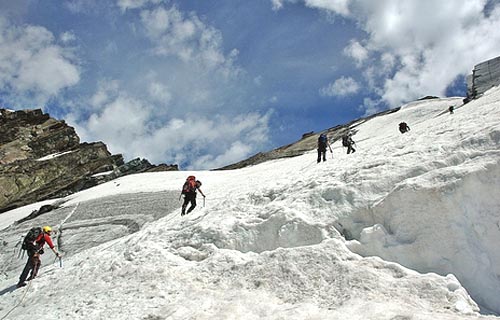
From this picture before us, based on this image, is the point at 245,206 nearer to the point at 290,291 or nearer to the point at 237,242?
the point at 237,242

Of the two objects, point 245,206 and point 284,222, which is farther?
point 245,206

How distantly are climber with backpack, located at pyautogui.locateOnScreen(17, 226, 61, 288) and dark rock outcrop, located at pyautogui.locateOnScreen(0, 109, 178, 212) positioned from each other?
32361 millimetres

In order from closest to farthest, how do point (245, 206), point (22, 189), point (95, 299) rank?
point (95, 299) → point (245, 206) → point (22, 189)

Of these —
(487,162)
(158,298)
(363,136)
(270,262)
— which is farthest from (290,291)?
(363,136)

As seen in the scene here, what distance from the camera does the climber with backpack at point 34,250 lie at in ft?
44.0

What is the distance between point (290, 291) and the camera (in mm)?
8633

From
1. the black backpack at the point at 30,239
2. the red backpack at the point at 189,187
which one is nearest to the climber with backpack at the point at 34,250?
the black backpack at the point at 30,239

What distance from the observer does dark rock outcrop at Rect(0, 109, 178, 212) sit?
52.1 m

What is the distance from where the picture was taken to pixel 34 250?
13.9 m

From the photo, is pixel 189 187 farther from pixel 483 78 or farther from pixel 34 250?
pixel 483 78

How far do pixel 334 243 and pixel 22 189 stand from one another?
5892cm

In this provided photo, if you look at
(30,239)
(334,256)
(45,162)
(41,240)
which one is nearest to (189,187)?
(41,240)

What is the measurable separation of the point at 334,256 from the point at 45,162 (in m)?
63.5

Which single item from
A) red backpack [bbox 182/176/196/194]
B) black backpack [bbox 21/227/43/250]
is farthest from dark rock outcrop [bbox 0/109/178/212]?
black backpack [bbox 21/227/43/250]
